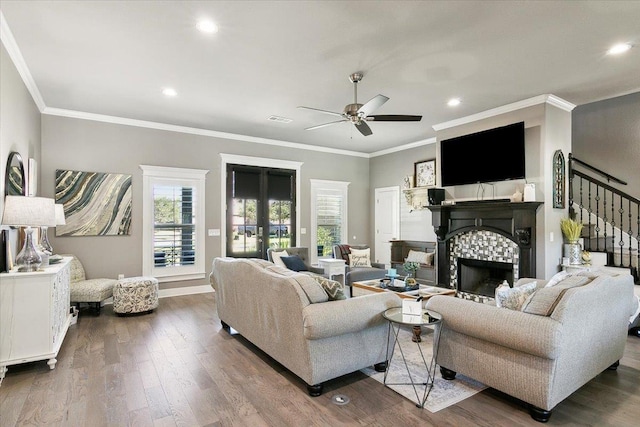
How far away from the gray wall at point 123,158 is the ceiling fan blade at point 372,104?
3766mm

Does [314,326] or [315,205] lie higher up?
[315,205]

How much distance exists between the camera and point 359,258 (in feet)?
21.8

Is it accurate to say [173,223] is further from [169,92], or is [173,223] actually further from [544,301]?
[544,301]

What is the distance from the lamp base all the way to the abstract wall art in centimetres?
223

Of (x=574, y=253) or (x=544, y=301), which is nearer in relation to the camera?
(x=544, y=301)

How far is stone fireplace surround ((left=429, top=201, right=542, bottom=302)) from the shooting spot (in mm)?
4824

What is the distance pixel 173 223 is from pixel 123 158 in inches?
53.5

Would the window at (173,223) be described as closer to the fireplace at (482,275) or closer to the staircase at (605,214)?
the fireplace at (482,275)

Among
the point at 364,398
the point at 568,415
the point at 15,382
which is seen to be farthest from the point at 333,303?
the point at 15,382

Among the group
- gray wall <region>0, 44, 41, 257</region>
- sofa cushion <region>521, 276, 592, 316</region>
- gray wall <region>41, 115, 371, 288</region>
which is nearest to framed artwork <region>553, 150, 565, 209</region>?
sofa cushion <region>521, 276, 592, 316</region>

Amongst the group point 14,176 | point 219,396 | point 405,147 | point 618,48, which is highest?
point 618,48

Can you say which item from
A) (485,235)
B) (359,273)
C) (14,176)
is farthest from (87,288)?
(485,235)

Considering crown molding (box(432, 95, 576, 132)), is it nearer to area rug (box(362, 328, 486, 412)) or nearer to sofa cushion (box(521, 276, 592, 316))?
sofa cushion (box(521, 276, 592, 316))

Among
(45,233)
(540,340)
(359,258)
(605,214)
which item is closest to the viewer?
(540,340)
